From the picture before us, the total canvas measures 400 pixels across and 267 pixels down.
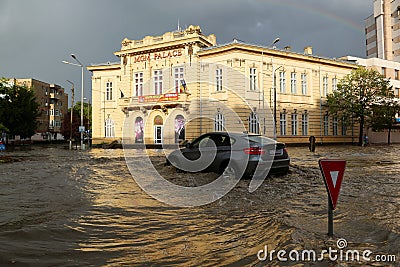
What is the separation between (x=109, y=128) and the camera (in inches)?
1644

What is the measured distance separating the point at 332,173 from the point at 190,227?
213cm

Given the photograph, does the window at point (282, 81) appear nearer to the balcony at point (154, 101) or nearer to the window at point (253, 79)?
the window at point (253, 79)

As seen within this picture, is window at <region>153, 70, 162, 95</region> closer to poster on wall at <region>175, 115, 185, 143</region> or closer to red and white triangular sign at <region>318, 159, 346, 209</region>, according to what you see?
poster on wall at <region>175, 115, 185, 143</region>

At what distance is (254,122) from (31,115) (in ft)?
120

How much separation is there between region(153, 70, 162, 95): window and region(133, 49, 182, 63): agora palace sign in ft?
5.75

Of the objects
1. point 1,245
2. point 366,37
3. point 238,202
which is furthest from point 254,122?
point 366,37

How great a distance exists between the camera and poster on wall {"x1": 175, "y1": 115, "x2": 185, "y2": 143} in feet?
119

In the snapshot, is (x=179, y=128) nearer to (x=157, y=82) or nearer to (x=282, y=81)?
(x=157, y=82)

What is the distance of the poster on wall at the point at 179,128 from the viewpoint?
36156 millimetres

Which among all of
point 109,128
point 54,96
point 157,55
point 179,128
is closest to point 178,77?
point 157,55

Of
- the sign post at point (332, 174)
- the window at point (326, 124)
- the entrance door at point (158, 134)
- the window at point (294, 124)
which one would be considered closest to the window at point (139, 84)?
the entrance door at point (158, 134)

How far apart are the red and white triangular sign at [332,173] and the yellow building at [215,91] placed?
27438 mm

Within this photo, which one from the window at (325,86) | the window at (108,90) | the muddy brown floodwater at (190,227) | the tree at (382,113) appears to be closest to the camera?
the muddy brown floodwater at (190,227)

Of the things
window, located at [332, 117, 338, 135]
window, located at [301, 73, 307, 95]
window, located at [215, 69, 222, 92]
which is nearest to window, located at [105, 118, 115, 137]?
window, located at [215, 69, 222, 92]
